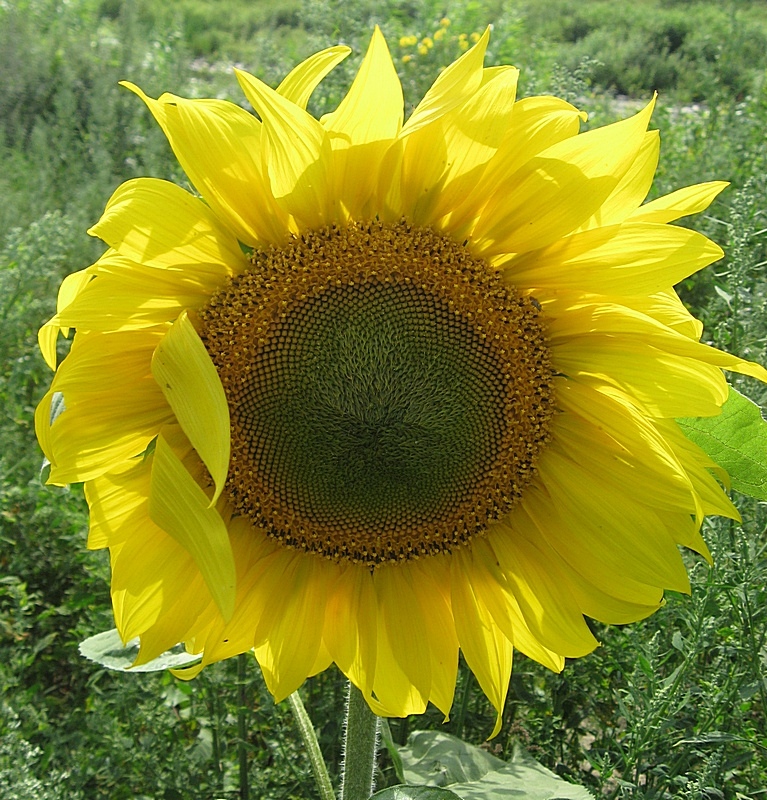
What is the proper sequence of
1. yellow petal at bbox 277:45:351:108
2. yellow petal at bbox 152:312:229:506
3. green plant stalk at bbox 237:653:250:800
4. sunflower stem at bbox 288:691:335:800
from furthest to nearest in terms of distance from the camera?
green plant stalk at bbox 237:653:250:800
sunflower stem at bbox 288:691:335:800
yellow petal at bbox 277:45:351:108
yellow petal at bbox 152:312:229:506

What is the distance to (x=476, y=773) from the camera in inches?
55.5

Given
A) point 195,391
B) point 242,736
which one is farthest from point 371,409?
point 242,736

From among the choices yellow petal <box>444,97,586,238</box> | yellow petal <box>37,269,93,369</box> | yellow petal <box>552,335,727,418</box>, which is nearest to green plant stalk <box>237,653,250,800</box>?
yellow petal <box>37,269,93,369</box>

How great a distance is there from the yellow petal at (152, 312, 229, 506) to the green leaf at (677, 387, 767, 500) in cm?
57

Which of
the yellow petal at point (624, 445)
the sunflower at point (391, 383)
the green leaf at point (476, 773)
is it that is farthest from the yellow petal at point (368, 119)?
the green leaf at point (476, 773)

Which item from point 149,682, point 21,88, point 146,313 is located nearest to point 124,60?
point 21,88

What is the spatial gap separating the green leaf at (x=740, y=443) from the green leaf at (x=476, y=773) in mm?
475

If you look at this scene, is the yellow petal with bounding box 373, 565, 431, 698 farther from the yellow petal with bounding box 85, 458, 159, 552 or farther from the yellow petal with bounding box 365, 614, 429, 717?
the yellow petal with bounding box 85, 458, 159, 552

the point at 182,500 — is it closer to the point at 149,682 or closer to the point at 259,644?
the point at 259,644

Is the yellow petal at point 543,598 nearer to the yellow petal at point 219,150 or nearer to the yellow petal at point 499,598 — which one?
the yellow petal at point 499,598

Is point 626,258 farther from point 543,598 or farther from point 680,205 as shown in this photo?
point 543,598

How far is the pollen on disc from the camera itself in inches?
45.8

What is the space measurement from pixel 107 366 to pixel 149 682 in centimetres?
93

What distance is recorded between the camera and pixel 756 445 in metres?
1.10
